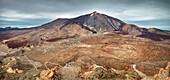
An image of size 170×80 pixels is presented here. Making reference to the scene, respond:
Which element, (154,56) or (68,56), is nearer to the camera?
(154,56)

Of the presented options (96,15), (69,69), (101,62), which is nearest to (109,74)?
(101,62)

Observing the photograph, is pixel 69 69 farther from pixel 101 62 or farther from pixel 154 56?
pixel 154 56

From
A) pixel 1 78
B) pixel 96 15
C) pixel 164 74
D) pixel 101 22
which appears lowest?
pixel 1 78

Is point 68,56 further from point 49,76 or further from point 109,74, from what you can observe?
point 109,74

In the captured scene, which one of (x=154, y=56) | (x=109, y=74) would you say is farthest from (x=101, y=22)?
(x=109, y=74)

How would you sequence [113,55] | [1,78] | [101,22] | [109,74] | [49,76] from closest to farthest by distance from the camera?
[109,74] < [49,76] < [1,78] < [113,55] < [101,22]

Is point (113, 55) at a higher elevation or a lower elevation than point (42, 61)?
higher

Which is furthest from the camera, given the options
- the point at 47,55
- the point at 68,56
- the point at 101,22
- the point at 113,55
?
the point at 101,22

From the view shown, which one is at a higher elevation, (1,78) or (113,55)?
(113,55)

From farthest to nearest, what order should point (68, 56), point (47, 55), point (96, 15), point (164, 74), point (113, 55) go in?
1. point (96, 15)
2. point (47, 55)
3. point (68, 56)
4. point (113, 55)
5. point (164, 74)
